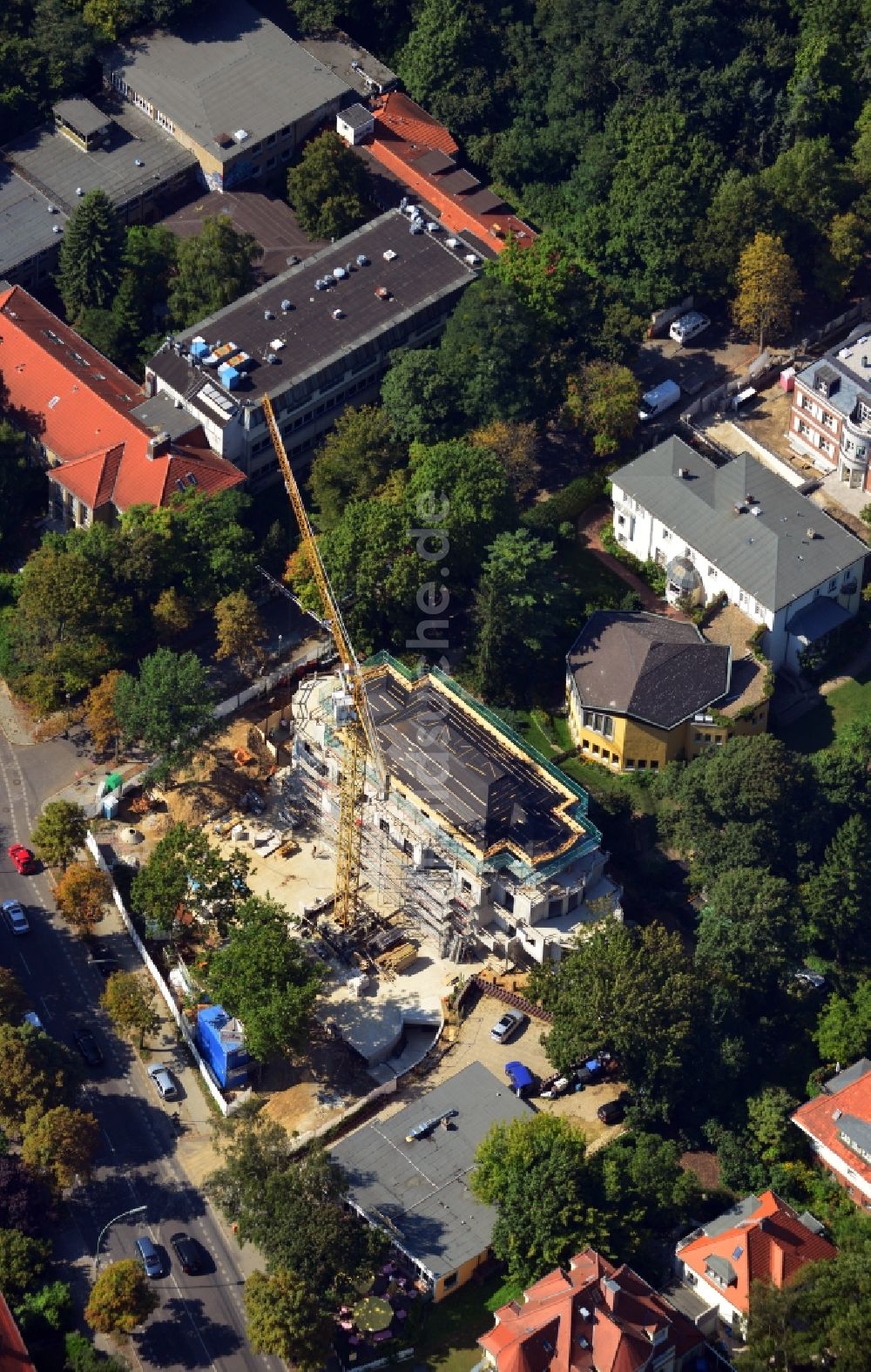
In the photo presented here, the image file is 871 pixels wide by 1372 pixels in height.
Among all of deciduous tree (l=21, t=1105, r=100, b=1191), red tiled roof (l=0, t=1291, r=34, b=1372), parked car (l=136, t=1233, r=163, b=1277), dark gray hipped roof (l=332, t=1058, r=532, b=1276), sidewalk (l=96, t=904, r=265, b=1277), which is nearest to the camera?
red tiled roof (l=0, t=1291, r=34, b=1372)

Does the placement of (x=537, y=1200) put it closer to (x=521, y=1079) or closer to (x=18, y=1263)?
(x=521, y=1079)

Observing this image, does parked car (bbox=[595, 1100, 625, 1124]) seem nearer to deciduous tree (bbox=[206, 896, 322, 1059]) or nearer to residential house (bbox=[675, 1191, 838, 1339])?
residential house (bbox=[675, 1191, 838, 1339])

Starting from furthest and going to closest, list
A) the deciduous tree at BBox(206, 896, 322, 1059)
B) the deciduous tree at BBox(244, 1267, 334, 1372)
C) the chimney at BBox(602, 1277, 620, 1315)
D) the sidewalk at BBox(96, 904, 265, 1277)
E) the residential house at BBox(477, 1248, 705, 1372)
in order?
the deciduous tree at BBox(206, 896, 322, 1059)
the sidewalk at BBox(96, 904, 265, 1277)
the deciduous tree at BBox(244, 1267, 334, 1372)
the chimney at BBox(602, 1277, 620, 1315)
the residential house at BBox(477, 1248, 705, 1372)

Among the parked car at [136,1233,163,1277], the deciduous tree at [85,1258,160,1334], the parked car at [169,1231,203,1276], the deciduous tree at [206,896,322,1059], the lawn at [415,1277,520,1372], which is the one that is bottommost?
the lawn at [415,1277,520,1372]

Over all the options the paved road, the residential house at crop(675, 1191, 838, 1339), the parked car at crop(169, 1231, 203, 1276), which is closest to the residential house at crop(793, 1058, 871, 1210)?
the residential house at crop(675, 1191, 838, 1339)

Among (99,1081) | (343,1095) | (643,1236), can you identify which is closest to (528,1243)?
(643,1236)

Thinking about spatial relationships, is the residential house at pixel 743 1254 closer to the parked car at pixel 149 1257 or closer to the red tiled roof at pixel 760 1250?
the red tiled roof at pixel 760 1250

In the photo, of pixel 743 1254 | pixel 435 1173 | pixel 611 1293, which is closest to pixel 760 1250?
pixel 743 1254

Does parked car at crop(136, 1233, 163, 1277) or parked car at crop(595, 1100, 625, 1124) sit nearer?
parked car at crop(136, 1233, 163, 1277)
